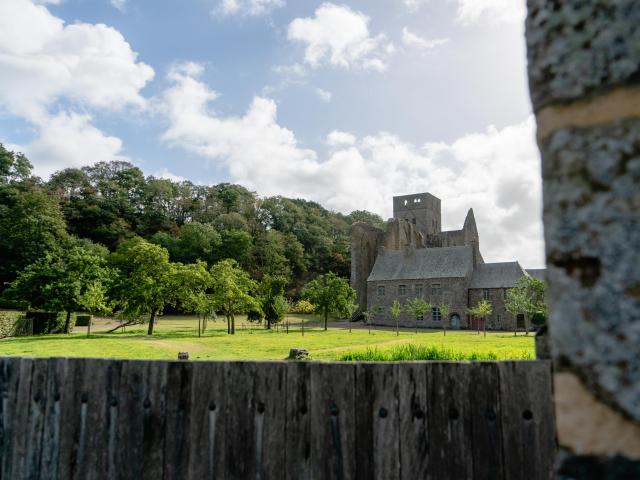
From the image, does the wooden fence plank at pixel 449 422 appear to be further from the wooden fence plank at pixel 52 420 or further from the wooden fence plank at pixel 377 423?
the wooden fence plank at pixel 52 420

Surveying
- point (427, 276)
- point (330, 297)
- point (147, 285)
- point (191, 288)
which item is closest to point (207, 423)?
point (147, 285)

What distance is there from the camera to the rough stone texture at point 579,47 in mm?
1227

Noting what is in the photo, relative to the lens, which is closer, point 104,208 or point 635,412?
point 635,412

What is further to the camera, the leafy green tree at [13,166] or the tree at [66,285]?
the leafy green tree at [13,166]

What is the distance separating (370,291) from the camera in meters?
66.1

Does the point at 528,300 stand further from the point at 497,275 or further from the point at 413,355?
the point at 413,355

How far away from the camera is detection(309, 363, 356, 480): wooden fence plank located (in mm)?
2941

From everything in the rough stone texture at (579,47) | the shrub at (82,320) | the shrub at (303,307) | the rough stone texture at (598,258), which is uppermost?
the rough stone texture at (579,47)

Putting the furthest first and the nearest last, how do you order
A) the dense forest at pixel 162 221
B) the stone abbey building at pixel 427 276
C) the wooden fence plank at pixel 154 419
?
1. the dense forest at pixel 162 221
2. the stone abbey building at pixel 427 276
3. the wooden fence plank at pixel 154 419

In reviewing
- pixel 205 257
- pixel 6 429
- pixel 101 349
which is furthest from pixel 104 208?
pixel 6 429

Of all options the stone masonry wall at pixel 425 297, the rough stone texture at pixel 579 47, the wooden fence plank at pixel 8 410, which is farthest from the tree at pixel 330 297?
the rough stone texture at pixel 579 47

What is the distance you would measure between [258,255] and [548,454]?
8031 cm

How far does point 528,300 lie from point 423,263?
18747 mm

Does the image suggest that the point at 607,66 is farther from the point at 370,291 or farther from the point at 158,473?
the point at 370,291
